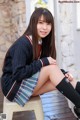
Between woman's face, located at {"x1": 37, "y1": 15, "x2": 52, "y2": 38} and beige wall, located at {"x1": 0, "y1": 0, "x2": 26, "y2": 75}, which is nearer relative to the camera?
woman's face, located at {"x1": 37, "y1": 15, "x2": 52, "y2": 38}

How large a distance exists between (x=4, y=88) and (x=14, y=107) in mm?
143

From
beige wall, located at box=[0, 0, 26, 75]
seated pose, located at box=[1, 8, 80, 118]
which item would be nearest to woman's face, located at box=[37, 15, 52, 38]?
seated pose, located at box=[1, 8, 80, 118]

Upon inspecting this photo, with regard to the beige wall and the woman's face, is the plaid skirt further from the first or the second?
the beige wall

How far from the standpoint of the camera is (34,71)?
1.96 metres

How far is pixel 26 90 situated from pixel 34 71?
0.14m

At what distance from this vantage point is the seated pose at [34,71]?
194 centimetres

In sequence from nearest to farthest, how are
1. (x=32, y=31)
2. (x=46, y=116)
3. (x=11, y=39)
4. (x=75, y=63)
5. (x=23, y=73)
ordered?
1. (x=23, y=73)
2. (x=32, y=31)
3. (x=46, y=116)
4. (x=75, y=63)
5. (x=11, y=39)

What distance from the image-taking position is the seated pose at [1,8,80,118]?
1.94m

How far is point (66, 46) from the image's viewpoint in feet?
9.25

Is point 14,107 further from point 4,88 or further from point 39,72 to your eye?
point 39,72

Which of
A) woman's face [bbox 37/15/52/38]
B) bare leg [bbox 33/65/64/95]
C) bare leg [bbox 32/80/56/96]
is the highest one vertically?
woman's face [bbox 37/15/52/38]

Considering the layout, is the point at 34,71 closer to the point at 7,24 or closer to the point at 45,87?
the point at 45,87

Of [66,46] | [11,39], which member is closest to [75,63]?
[66,46]

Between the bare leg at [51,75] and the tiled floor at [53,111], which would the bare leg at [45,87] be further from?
the tiled floor at [53,111]
